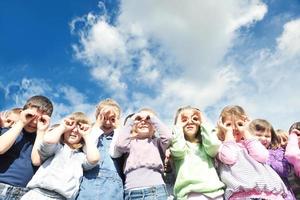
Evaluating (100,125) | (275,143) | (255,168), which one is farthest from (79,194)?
(275,143)

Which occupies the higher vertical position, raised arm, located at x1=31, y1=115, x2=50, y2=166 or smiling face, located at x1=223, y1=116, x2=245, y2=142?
→ smiling face, located at x1=223, y1=116, x2=245, y2=142

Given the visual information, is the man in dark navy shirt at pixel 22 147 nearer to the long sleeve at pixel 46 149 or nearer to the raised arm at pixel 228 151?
the long sleeve at pixel 46 149

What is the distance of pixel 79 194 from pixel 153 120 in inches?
55.9

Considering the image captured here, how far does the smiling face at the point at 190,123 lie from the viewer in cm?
565

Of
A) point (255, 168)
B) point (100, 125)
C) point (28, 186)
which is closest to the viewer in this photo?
point (28, 186)

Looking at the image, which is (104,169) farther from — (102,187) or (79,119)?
(79,119)

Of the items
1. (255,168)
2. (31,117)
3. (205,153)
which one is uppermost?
(31,117)

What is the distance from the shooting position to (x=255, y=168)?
5148 millimetres

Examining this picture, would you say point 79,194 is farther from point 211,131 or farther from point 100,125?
point 211,131

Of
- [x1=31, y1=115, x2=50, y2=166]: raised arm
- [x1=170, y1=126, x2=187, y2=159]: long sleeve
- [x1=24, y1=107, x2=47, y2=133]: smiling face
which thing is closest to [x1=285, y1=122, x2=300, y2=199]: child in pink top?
[x1=170, y1=126, x2=187, y2=159]: long sleeve

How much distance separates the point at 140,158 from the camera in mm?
5129

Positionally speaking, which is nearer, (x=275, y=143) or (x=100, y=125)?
(x=100, y=125)

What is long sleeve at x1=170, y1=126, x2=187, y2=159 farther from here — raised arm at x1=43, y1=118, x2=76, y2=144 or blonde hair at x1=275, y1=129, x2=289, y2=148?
blonde hair at x1=275, y1=129, x2=289, y2=148

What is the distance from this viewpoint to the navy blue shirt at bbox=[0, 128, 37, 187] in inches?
191
